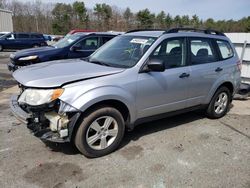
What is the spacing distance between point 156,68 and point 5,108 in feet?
12.5

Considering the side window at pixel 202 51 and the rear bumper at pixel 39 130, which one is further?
the side window at pixel 202 51

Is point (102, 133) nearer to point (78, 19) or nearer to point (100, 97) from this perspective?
point (100, 97)

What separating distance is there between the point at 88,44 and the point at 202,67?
5409 millimetres

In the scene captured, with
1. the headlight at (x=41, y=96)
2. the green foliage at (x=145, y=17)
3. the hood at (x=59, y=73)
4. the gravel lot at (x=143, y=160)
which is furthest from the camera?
the green foliage at (x=145, y=17)

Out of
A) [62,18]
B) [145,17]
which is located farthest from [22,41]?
[145,17]

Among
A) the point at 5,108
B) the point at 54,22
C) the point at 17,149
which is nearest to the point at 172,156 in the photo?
the point at 17,149

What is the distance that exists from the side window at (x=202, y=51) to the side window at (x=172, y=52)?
0.74 feet

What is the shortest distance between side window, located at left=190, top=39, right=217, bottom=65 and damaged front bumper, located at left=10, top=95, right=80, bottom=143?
2.48 metres

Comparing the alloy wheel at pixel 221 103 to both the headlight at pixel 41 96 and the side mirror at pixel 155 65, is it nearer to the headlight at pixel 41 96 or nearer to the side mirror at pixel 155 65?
the side mirror at pixel 155 65

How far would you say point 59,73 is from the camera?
3654 millimetres

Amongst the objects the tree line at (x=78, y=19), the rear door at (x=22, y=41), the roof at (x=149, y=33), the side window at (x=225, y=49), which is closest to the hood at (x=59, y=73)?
the roof at (x=149, y=33)

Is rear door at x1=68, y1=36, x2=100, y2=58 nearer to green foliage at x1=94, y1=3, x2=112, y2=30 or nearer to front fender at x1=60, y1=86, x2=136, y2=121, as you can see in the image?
front fender at x1=60, y1=86, x2=136, y2=121

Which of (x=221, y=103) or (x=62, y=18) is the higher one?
(x=62, y=18)

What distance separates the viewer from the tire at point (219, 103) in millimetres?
5292
